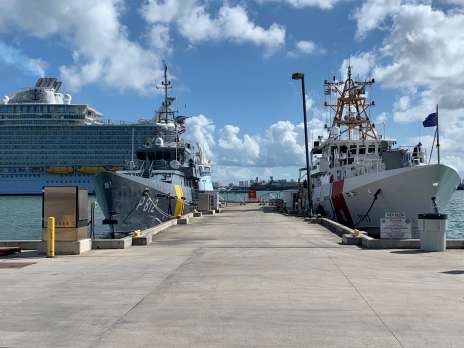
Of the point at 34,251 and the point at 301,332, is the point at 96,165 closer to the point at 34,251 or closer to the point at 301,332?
the point at 34,251

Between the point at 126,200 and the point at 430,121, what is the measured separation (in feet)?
48.6

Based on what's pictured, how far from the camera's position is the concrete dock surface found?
6004mm

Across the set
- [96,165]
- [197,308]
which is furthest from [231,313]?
[96,165]

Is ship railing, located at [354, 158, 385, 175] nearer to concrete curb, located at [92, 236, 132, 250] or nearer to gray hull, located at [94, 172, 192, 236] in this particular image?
gray hull, located at [94, 172, 192, 236]

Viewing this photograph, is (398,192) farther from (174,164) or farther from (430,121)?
(174,164)

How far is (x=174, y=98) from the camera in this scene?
4572 centimetres

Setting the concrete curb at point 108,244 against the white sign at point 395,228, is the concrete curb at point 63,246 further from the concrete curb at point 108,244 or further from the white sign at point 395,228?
the white sign at point 395,228

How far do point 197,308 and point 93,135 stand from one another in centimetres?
11247

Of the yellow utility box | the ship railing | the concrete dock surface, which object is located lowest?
the concrete dock surface

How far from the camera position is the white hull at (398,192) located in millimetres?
21641

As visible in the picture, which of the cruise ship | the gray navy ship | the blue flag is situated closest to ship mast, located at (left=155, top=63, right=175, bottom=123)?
the gray navy ship

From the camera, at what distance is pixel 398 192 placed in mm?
22438

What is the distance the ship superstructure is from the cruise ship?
77.2 m

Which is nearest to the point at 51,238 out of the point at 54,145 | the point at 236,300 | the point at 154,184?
the point at 236,300
